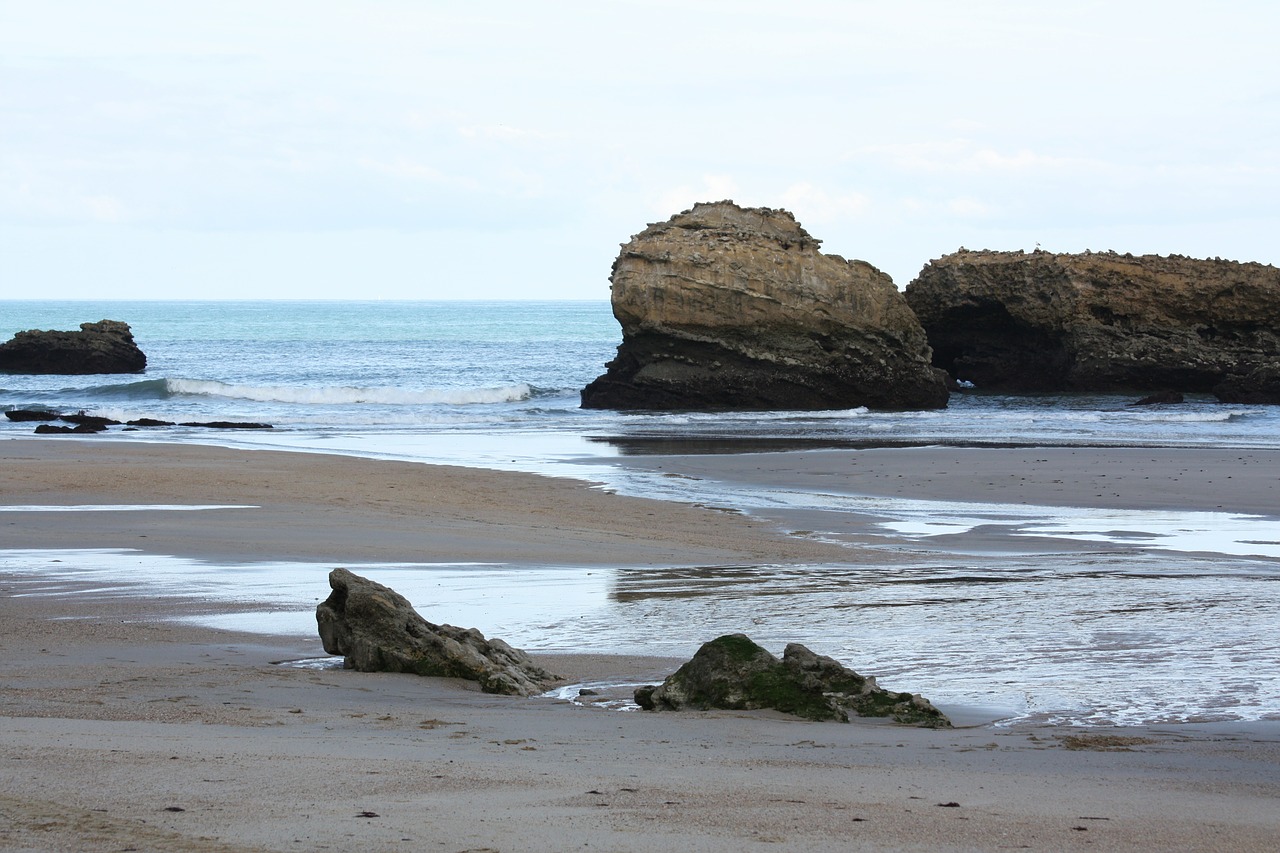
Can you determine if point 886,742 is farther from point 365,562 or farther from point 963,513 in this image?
point 963,513

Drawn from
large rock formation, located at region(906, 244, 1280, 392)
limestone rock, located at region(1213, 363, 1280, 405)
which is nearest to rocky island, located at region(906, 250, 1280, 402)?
large rock formation, located at region(906, 244, 1280, 392)

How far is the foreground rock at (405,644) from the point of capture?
5.77 meters

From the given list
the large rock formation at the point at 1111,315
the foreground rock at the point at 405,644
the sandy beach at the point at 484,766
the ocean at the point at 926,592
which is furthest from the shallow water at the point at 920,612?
the large rock formation at the point at 1111,315

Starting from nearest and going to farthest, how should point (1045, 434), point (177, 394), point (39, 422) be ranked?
point (1045, 434)
point (39, 422)
point (177, 394)

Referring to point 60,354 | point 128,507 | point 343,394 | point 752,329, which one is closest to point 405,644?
point 128,507

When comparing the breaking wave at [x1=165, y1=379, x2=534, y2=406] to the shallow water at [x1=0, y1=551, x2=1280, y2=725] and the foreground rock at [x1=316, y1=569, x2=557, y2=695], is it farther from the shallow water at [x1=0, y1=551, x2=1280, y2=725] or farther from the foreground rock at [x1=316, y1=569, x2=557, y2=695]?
the foreground rock at [x1=316, y1=569, x2=557, y2=695]

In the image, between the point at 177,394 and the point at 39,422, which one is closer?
the point at 39,422

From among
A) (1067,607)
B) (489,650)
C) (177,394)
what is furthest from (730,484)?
(177,394)

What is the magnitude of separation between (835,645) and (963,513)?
7830mm

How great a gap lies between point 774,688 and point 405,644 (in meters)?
1.82

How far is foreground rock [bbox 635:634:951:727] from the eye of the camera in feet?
16.6

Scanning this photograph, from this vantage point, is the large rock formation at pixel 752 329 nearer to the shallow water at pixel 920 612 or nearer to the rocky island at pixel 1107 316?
the rocky island at pixel 1107 316

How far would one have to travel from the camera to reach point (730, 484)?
1716cm

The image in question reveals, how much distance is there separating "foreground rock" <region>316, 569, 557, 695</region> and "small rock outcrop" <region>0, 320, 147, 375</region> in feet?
149
